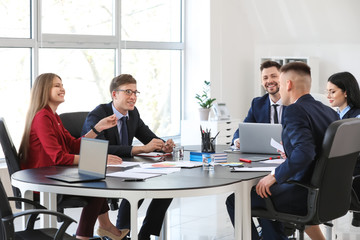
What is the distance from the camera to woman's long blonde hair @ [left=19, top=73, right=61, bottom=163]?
4473mm

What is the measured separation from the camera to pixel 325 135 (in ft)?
12.2

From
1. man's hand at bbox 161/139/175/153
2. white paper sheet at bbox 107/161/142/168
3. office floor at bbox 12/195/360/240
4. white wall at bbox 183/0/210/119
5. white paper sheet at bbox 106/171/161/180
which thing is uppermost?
white wall at bbox 183/0/210/119

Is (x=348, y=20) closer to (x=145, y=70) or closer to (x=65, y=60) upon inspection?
(x=145, y=70)

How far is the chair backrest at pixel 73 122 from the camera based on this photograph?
5.12 m

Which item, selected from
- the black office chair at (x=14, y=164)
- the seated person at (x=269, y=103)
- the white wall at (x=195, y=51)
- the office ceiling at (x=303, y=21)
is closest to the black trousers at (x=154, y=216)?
the black office chair at (x=14, y=164)

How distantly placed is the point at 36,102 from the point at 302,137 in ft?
6.36

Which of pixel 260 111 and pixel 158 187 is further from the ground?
pixel 260 111

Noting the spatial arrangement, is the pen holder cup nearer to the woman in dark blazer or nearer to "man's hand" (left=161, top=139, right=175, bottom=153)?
"man's hand" (left=161, top=139, right=175, bottom=153)

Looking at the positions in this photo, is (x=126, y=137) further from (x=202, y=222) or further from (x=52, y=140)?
(x=202, y=222)

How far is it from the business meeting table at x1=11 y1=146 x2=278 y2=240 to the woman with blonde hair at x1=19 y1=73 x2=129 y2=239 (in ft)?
0.69

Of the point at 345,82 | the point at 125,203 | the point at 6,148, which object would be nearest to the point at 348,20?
the point at 345,82

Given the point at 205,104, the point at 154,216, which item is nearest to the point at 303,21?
the point at 205,104

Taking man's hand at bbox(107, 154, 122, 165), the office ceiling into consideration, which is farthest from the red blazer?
the office ceiling

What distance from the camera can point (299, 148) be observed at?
3.70 metres
